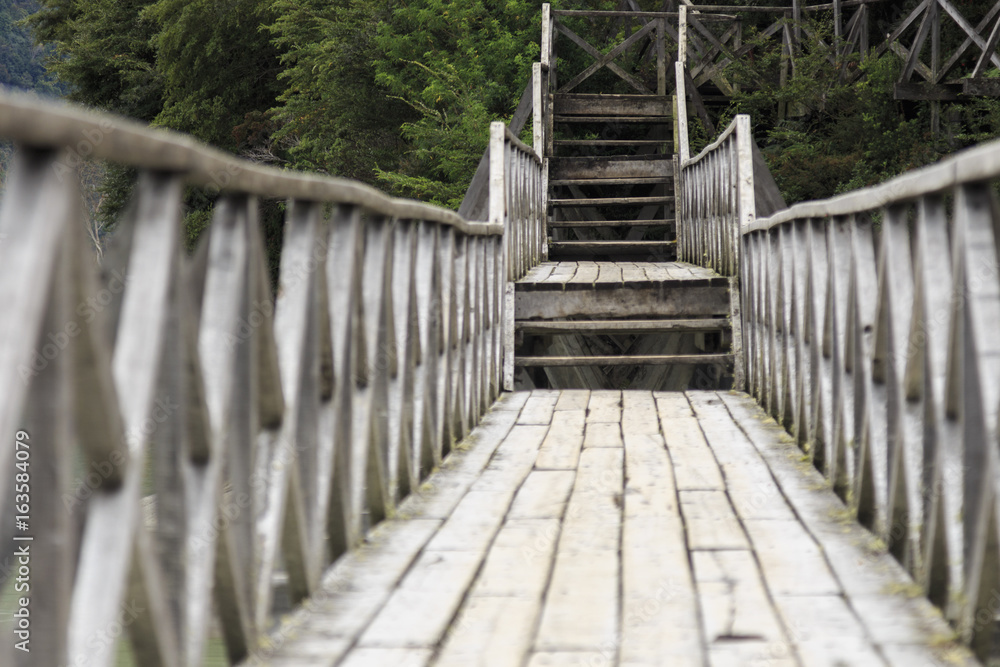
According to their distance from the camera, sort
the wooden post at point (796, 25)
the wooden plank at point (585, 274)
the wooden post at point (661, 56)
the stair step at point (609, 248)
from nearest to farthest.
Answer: the wooden plank at point (585, 274), the stair step at point (609, 248), the wooden post at point (796, 25), the wooden post at point (661, 56)

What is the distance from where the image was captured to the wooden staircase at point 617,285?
570 cm

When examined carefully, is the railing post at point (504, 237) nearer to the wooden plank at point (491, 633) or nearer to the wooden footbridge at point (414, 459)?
the wooden footbridge at point (414, 459)

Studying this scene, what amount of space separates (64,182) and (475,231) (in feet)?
10.5

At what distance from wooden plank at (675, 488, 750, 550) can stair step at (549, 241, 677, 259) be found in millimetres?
6165

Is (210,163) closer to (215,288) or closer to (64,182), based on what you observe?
(215,288)

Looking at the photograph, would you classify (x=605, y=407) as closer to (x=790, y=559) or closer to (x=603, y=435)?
(x=603, y=435)

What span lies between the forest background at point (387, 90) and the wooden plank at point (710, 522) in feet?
23.5

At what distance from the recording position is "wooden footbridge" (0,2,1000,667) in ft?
3.69

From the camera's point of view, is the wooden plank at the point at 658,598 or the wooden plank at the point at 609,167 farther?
the wooden plank at the point at 609,167

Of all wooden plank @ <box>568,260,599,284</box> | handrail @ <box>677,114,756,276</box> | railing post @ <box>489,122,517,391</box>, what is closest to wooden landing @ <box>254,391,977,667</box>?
railing post @ <box>489,122,517,391</box>

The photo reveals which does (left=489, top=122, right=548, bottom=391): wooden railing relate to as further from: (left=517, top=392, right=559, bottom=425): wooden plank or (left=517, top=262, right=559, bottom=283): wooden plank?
(left=517, top=392, right=559, bottom=425): wooden plank

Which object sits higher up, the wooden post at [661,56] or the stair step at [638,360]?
the wooden post at [661,56]

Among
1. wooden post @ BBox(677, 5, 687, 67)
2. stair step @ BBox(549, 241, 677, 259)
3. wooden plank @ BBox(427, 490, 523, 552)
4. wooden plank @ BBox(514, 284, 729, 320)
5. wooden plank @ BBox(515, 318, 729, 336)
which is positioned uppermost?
wooden post @ BBox(677, 5, 687, 67)

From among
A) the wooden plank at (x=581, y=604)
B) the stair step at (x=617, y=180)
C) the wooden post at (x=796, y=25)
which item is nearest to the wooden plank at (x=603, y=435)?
the wooden plank at (x=581, y=604)
